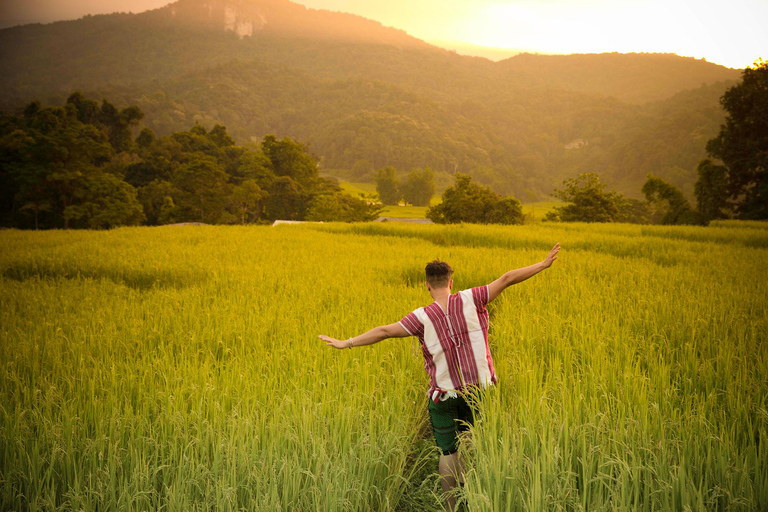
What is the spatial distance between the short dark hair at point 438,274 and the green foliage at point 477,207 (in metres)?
28.6

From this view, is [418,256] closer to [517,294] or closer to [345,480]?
[517,294]

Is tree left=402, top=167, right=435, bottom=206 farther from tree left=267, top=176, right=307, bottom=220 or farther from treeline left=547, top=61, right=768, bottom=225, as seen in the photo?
treeline left=547, top=61, right=768, bottom=225

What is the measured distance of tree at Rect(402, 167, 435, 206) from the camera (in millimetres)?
86125

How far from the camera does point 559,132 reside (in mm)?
151750

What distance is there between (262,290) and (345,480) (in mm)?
5184

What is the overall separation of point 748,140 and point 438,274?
3606 centimetres

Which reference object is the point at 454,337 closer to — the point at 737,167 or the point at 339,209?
the point at 737,167

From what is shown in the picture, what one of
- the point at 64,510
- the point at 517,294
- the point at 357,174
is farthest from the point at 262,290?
the point at 357,174

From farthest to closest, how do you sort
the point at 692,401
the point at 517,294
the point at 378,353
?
the point at 517,294 < the point at 378,353 < the point at 692,401

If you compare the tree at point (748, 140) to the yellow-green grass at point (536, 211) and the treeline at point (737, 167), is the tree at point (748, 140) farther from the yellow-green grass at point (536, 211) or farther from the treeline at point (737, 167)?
the yellow-green grass at point (536, 211)

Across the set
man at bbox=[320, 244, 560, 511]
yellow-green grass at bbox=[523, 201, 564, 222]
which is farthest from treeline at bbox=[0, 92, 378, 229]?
man at bbox=[320, 244, 560, 511]

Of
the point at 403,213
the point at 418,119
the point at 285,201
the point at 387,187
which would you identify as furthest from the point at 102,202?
the point at 418,119

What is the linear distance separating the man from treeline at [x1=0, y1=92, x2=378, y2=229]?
36.4 m

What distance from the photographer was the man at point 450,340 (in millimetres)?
2443
